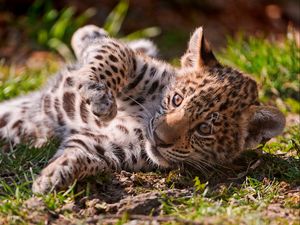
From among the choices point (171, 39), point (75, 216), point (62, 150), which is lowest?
point (75, 216)

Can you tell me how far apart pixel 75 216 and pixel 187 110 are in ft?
4.32

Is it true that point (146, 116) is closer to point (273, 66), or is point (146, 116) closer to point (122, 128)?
point (122, 128)

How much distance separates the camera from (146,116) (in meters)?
6.25

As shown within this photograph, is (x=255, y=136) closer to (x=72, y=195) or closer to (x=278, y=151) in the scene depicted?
(x=278, y=151)

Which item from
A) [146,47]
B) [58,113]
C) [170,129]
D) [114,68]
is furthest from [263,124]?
[146,47]

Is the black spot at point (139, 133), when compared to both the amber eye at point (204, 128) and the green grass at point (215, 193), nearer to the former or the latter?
the green grass at point (215, 193)

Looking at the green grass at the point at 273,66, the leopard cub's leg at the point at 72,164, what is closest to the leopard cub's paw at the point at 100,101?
the leopard cub's leg at the point at 72,164

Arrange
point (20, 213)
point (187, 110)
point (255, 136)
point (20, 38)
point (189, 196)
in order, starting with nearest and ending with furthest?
point (20, 213)
point (189, 196)
point (187, 110)
point (255, 136)
point (20, 38)

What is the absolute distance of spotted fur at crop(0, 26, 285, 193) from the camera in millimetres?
5664

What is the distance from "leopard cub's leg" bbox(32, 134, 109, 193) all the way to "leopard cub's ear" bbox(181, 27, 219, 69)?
3.62 feet

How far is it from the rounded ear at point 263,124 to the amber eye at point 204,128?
0.43 m

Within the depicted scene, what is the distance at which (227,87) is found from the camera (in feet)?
19.4

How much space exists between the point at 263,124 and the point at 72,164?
5.47ft

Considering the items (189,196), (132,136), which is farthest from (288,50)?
(189,196)
